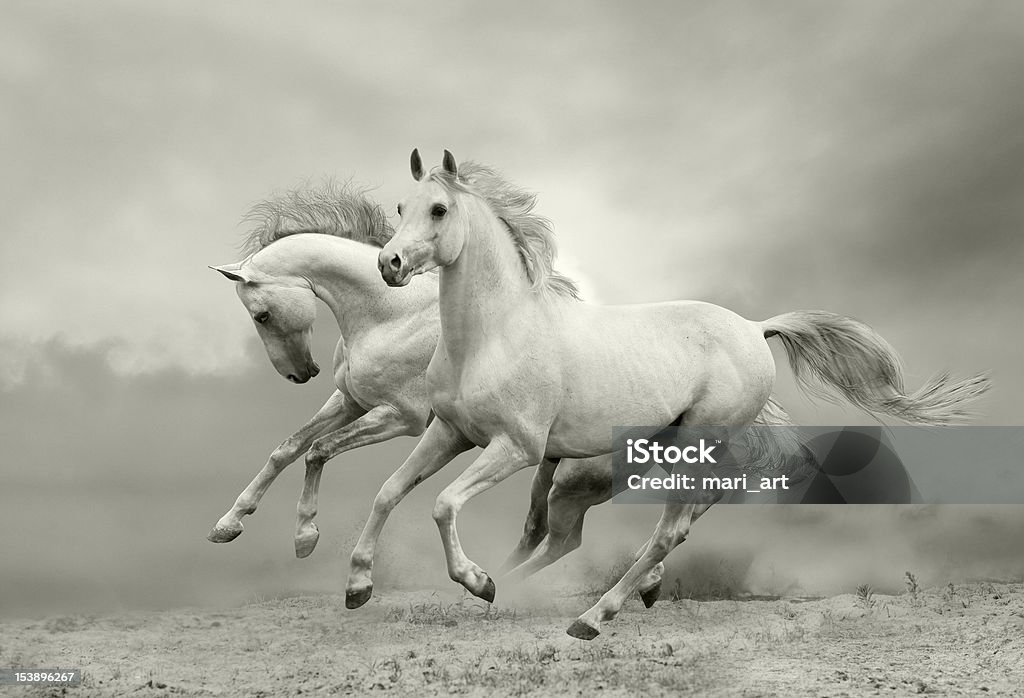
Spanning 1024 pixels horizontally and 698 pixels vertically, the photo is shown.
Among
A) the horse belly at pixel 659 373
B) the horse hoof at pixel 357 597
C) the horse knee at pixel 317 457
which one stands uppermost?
the horse belly at pixel 659 373

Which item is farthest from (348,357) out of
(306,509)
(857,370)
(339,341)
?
(857,370)

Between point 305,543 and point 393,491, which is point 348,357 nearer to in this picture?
point 305,543

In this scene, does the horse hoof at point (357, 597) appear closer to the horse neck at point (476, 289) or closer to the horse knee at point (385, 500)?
the horse knee at point (385, 500)

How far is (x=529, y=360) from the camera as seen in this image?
7852mm

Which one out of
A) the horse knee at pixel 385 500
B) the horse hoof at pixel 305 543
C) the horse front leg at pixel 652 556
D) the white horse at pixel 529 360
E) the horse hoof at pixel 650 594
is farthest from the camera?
the horse hoof at pixel 650 594

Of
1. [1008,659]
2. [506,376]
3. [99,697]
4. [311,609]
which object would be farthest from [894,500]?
[99,697]

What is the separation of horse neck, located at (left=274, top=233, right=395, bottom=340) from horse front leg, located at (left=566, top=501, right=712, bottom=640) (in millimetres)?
2696

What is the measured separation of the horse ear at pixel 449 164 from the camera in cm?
772

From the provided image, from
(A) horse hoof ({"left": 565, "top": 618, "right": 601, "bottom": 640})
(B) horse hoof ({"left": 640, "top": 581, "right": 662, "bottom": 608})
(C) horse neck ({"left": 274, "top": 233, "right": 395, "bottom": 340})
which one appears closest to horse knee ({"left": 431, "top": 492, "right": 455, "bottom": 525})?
(A) horse hoof ({"left": 565, "top": 618, "right": 601, "bottom": 640})

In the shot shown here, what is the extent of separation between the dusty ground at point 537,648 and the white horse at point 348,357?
0.78 m

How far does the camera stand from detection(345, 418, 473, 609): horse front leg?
26.0 ft

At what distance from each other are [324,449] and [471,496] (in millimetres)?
2030

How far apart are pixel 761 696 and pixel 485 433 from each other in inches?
96.3

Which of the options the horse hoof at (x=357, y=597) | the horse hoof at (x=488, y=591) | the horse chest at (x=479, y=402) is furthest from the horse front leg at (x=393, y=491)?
the horse hoof at (x=488, y=591)
